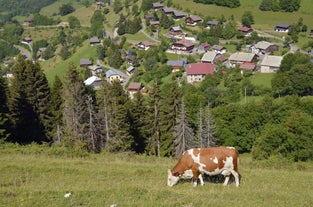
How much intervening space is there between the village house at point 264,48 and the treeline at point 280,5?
3190cm

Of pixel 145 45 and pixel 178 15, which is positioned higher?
pixel 178 15

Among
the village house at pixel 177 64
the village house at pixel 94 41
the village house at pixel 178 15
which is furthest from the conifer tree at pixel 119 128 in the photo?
the village house at pixel 178 15

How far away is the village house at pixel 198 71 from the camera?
331ft

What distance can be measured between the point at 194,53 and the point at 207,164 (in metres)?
107

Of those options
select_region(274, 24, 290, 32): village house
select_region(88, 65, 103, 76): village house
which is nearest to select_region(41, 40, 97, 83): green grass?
select_region(88, 65, 103, 76): village house

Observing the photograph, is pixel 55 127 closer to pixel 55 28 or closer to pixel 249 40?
pixel 249 40

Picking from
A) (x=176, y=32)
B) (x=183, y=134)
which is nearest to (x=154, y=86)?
(x=183, y=134)

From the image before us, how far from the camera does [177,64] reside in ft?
355

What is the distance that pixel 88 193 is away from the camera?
14.3 meters

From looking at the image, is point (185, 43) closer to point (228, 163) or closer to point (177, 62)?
point (177, 62)

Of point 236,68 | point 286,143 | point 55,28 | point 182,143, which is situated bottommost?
point 55,28

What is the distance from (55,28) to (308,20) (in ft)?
379

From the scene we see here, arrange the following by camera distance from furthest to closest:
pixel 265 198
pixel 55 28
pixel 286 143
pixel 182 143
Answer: pixel 55 28
pixel 286 143
pixel 182 143
pixel 265 198

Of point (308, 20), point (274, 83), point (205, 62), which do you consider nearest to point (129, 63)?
point (205, 62)
